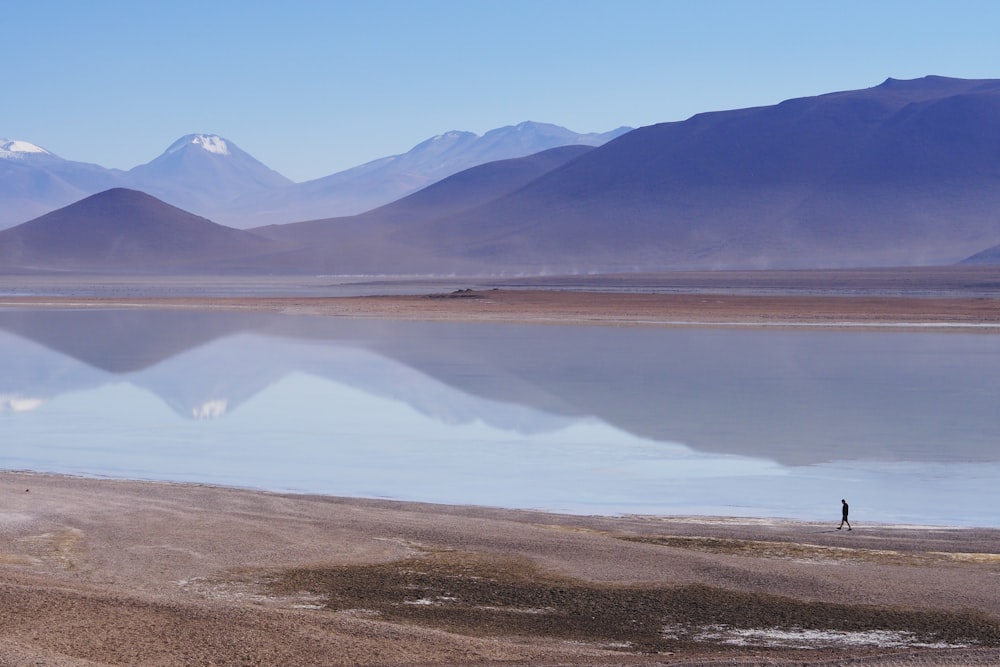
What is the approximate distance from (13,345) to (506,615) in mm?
25240

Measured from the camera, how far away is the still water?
13.9 meters

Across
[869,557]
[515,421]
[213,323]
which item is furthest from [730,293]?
[869,557]

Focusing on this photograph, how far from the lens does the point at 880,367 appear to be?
1022 inches

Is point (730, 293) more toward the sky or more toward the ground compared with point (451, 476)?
more toward the sky

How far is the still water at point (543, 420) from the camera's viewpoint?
13867 mm

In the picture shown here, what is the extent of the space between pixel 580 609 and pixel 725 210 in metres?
110

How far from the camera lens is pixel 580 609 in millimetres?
8656

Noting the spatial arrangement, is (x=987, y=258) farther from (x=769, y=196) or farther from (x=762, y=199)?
(x=769, y=196)

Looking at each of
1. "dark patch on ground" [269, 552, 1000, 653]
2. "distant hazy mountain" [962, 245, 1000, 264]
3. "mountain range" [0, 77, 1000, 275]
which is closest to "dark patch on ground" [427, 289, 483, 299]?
"dark patch on ground" [269, 552, 1000, 653]

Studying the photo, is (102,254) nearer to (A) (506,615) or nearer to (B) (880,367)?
(B) (880,367)

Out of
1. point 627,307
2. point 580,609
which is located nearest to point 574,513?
point 580,609

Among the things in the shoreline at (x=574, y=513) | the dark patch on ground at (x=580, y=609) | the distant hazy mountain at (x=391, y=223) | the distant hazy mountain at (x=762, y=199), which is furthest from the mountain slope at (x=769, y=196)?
the dark patch on ground at (x=580, y=609)

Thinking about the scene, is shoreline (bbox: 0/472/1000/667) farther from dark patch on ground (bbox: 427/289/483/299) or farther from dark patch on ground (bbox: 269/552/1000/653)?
dark patch on ground (bbox: 427/289/483/299)

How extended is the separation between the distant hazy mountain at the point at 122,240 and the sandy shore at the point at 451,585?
107 meters
